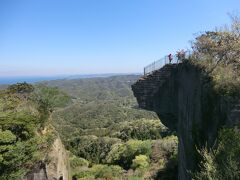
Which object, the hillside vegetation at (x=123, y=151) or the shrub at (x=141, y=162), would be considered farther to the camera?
the shrub at (x=141, y=162)

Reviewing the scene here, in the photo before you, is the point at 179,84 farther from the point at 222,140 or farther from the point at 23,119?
the point at 222,140

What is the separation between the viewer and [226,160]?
11156 mm

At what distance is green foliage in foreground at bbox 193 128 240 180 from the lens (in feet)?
34.0

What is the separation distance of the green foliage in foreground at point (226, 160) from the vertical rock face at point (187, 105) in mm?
2499

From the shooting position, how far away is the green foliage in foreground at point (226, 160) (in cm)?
1036

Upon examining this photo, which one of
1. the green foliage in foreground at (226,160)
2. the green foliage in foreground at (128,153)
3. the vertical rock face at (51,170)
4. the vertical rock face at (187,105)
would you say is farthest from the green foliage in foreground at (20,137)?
the green foliage in foreground at (128,153)

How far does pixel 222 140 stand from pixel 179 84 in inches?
542

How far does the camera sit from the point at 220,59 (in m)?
18.9

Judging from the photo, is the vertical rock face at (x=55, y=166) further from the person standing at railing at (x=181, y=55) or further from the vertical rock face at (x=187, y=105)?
the person standing at railing at (x=181, y=55)

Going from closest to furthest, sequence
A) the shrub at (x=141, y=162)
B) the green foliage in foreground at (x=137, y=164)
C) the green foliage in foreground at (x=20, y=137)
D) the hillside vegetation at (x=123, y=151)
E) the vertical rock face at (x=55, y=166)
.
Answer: the green foliage in foreground at (x=20, y=137) → the vertical rock face at (x=55, y=166) → the green foliage in foreground at (x=137, y=164) → the hillside vegetation at (x=123, y=151) → the shrub at (x=141, y=162)

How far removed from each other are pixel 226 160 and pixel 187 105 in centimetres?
1105

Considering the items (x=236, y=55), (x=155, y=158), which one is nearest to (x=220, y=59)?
(x=236, y=55)

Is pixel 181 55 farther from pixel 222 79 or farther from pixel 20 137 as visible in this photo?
pixel 20 137

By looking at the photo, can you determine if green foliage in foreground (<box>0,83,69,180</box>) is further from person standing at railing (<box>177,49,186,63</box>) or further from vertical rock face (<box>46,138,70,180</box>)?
person standing at railing (<box>177,49,186,63</box>)
